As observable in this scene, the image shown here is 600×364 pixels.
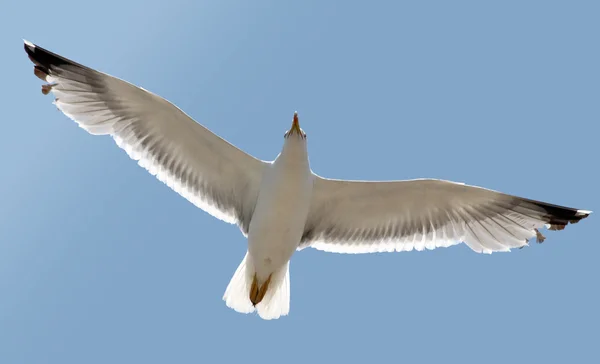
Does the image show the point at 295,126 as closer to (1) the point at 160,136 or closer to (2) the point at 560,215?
(1) the point at 160,136

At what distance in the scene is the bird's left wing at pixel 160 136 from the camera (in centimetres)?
1138

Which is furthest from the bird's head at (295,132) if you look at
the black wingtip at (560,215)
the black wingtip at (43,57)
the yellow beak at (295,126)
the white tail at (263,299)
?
the black wingtip at (560,215)

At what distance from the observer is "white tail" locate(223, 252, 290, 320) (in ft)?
38.6

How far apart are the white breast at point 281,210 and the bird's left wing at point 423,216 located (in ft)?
1.26

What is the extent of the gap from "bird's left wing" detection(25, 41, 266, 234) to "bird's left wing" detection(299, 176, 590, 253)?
862 millimetres

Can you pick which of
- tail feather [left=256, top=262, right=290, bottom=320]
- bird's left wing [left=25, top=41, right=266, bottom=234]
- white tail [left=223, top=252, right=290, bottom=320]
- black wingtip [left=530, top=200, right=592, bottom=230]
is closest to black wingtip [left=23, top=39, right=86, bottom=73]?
bird's left wing [left=25, top=41, right=266, bottom=234]

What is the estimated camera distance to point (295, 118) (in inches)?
447

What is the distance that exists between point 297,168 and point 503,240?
8.18 feet

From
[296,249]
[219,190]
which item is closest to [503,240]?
[296,249]

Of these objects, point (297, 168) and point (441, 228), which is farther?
point (441, 228)

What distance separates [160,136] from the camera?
461 inches

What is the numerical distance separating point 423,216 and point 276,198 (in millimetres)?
1782

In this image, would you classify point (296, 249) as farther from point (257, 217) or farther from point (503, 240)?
point (503, 240)

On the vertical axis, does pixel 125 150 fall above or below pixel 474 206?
below
